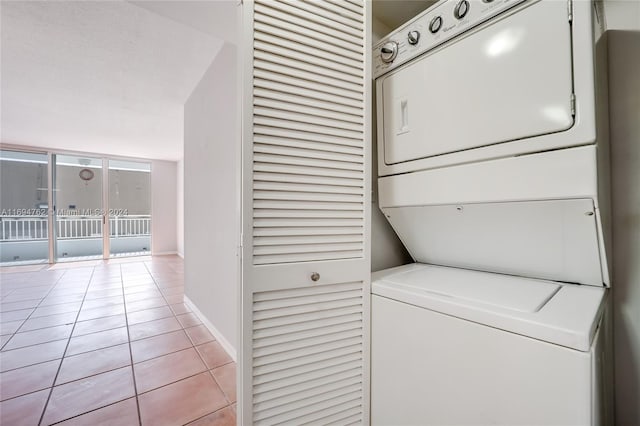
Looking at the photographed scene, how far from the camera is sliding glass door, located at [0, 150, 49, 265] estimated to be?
16.9ft

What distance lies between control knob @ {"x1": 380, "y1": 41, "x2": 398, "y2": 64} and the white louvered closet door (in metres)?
0.11

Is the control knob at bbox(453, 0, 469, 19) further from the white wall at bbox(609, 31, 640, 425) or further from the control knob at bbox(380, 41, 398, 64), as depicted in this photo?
the white wall at bbox(609, 31, 640, 425)

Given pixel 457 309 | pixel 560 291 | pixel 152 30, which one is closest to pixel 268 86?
pixel 457 309

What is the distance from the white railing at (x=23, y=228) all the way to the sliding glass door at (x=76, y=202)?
240 mm

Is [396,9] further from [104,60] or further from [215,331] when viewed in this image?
[215,331]

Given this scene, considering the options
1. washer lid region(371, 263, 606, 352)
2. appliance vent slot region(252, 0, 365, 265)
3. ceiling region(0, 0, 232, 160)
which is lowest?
washer lid region(371, 263, 606, 352)

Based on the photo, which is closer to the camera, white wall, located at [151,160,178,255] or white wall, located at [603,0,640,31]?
white wall, located at [603,0,640,31]

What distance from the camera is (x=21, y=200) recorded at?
17.3 ft

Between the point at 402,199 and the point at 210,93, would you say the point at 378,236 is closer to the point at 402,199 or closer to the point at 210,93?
the point at 402,199

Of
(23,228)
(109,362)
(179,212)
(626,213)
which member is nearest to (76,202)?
(23,228)

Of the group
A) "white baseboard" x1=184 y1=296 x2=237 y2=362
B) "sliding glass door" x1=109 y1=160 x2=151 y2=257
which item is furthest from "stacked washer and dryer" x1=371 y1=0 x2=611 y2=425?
"sliding glass door" x1=109 y1=160 x2=151 y2=257

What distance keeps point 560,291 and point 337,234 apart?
739 mm

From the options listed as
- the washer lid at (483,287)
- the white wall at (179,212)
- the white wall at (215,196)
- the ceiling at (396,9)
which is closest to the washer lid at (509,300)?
the washer lid at (483,287)

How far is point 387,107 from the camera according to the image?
113cm
